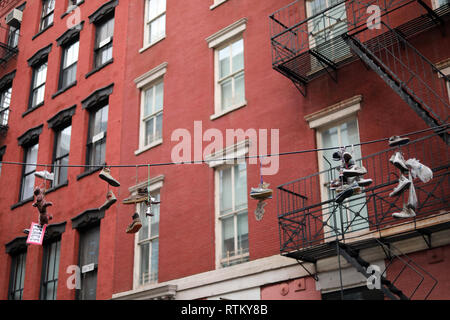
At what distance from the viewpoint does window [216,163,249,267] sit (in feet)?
45.8

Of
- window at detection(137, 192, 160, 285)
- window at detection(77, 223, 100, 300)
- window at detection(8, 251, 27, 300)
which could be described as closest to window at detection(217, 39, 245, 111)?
window at detection(137, 192, 160, 285)

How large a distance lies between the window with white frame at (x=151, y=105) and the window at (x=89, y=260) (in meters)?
2.98

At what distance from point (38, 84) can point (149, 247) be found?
1041 cm

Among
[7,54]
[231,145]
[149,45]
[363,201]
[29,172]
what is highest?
[7,54]

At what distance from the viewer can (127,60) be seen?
1930 centimetres

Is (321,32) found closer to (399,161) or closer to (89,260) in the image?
(399,161)

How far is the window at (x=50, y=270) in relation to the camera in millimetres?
18734

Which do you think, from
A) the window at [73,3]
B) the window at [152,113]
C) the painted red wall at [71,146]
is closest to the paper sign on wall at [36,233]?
the painted red wall at [71,146]

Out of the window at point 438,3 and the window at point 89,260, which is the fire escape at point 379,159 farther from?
the window at point 89,260

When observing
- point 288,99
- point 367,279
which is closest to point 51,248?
point 288,99

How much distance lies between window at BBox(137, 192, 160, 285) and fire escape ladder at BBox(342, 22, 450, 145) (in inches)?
276

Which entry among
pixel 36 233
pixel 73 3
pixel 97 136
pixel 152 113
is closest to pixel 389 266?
pixel 152 113

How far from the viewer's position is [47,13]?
2481 cm

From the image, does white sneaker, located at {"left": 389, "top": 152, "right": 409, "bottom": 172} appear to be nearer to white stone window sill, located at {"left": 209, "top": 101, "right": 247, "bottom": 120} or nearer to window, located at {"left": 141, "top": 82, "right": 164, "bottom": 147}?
white stone window sill, located at {"left": 209, "top": 101, "right": 247, "bottom": 120}
